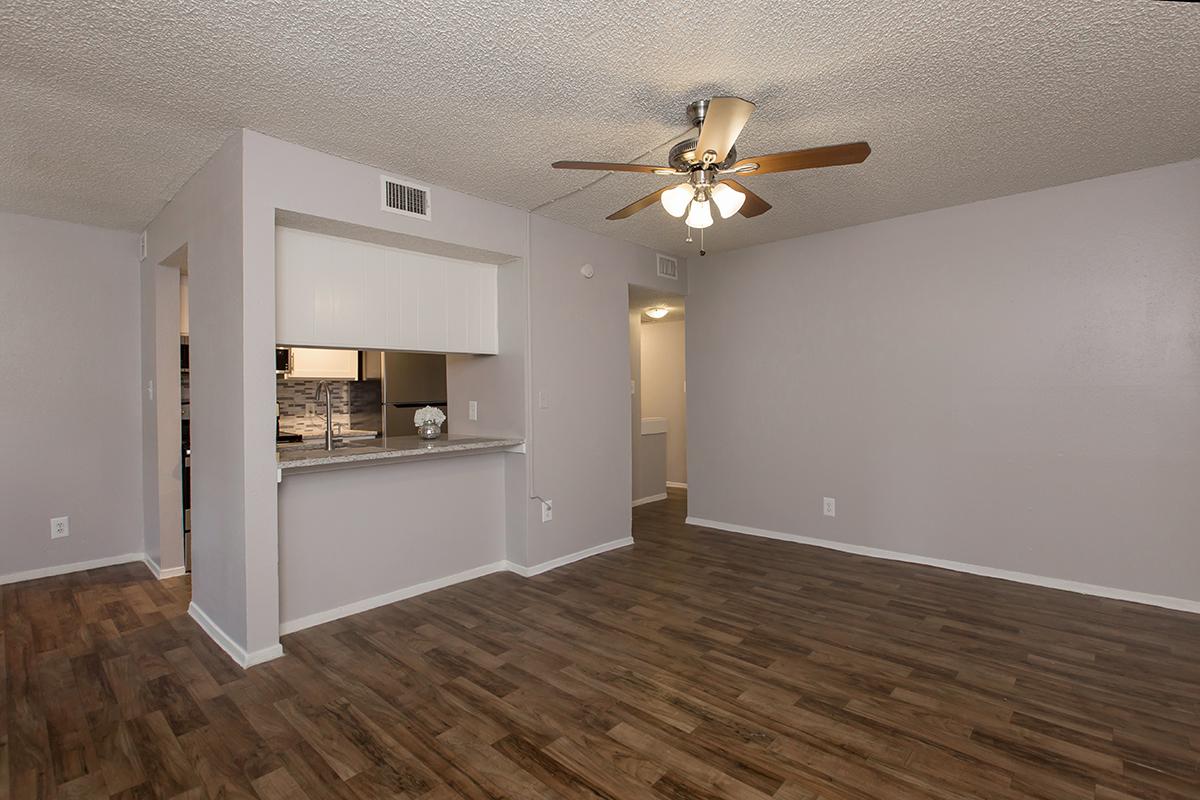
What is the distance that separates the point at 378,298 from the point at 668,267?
8.47ft

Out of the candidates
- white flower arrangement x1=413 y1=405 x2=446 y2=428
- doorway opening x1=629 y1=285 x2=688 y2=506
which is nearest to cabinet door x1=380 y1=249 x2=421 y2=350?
white flower arrangement x1=413 y1=405 x2=446 y2=428

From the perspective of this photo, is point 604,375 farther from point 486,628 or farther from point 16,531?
point 16,531

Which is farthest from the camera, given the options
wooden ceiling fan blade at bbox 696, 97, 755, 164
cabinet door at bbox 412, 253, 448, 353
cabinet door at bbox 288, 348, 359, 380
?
cabinet door at bbox 288, 348, 359, 380

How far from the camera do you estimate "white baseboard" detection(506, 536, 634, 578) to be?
3896 millimetres

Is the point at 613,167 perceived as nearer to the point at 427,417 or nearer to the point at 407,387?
the point at 427,417

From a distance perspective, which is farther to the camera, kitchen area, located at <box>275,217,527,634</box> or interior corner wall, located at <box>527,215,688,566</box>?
interior corner wall, located at <box>527,215,688,566</box>

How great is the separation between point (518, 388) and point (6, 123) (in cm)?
274

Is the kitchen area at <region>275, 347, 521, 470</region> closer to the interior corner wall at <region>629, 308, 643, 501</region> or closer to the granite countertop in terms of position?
the granite countertop

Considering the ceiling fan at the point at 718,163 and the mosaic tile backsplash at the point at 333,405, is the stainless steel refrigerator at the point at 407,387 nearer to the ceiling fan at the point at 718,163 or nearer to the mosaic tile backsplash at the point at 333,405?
the mosaic tile backsplash at the point at 333,405

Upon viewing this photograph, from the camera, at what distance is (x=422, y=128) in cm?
266

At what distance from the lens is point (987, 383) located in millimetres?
3797

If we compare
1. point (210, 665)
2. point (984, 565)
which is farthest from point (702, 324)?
point (210, 665)

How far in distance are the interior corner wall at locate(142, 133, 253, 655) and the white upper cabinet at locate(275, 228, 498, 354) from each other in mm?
287

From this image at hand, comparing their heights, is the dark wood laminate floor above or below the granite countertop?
below
